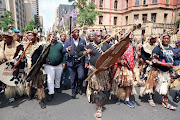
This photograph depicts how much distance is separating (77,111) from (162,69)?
2606 millimetres

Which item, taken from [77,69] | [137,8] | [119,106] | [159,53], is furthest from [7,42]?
[137,8]

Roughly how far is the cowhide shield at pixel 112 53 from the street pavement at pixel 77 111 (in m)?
1.32

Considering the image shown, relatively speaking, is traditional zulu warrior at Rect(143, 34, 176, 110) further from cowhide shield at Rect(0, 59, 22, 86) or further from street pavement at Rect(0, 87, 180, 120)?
cowhide shield at Rect(0, 59, 22, 86)

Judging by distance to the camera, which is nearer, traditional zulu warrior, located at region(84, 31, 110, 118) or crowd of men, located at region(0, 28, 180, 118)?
traditional zulu warrior, located at region(84, 31, 110, 118)

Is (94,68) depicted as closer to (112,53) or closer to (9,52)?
(112,53)

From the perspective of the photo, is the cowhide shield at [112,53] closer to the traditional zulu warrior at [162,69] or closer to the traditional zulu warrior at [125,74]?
Result: the traditional zulu warrior at [125,74]

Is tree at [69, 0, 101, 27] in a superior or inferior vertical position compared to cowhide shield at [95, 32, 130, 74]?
superior

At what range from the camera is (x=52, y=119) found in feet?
10.0

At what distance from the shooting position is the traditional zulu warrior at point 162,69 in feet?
11.0

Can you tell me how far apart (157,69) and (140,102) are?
1.17 meters

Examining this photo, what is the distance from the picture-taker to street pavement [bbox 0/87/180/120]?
3131 mm

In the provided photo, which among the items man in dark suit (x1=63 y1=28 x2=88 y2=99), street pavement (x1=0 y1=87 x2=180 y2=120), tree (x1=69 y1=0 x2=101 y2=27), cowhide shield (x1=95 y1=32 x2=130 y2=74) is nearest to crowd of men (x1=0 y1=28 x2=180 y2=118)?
man in dark suit (x1=63 y1=28 x2=88 y2=99)

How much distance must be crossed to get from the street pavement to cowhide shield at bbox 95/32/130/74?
132 cm

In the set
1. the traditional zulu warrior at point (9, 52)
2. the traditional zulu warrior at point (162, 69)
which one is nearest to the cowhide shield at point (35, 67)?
the traditional zulu warrior at point (9, 52)
